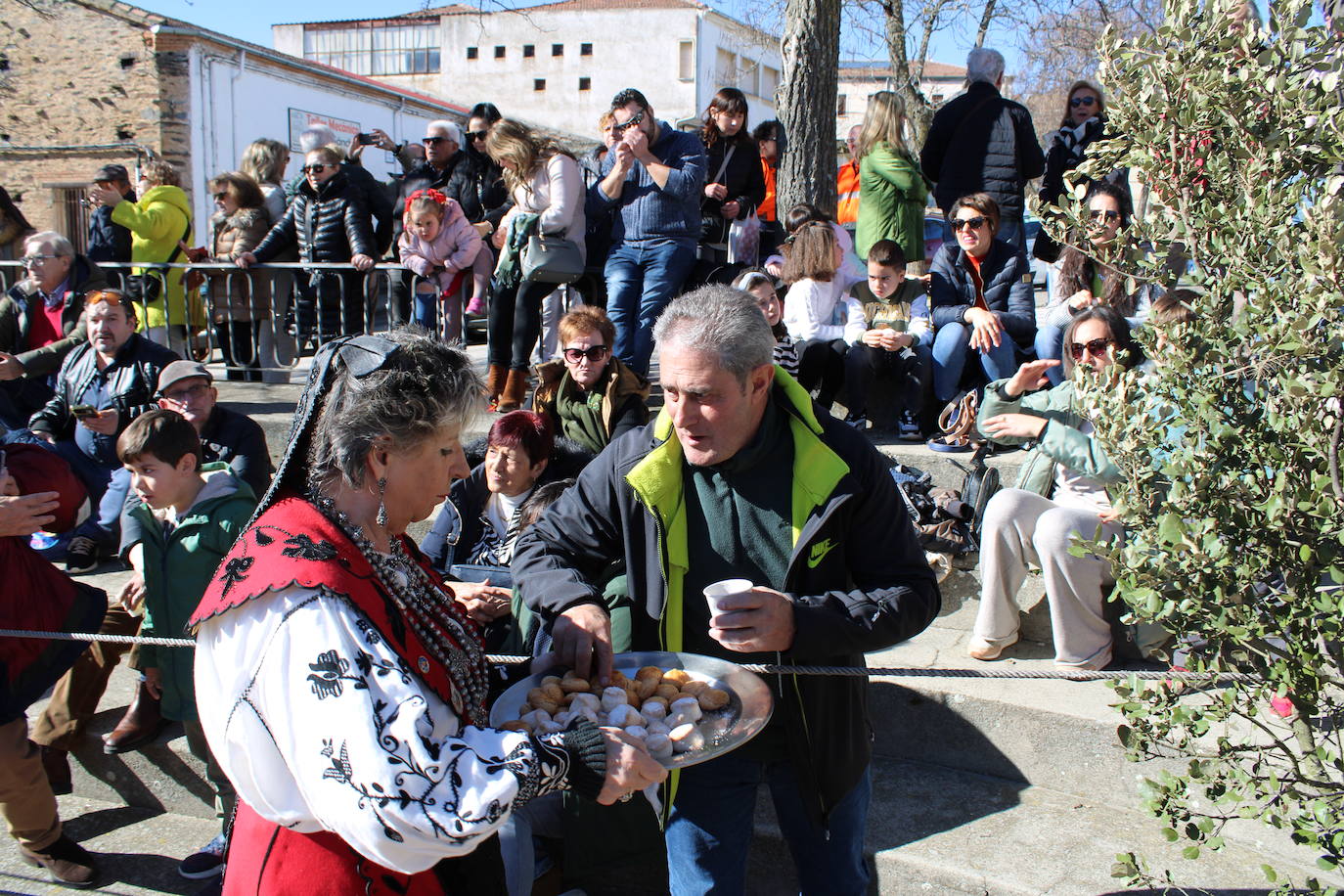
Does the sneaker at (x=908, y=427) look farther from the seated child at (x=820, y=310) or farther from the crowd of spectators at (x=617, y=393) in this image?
the seated child at (x=820, y=310)

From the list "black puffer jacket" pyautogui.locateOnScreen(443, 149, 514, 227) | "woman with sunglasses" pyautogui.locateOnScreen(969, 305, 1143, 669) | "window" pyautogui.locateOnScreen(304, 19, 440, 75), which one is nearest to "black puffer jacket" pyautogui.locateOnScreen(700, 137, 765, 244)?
"black puffer jacket" pyautogui.locateOnScreen(443, 149, 514, 227)

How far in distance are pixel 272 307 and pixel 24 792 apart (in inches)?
195

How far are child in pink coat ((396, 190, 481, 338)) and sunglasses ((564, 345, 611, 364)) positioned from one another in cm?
223

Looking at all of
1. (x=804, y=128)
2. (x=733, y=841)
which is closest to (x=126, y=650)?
(x=733, y=841)

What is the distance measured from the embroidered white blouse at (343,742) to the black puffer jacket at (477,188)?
6.50 m

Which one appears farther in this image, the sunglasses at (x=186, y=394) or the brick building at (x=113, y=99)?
the brick building at (x=113, y=99)

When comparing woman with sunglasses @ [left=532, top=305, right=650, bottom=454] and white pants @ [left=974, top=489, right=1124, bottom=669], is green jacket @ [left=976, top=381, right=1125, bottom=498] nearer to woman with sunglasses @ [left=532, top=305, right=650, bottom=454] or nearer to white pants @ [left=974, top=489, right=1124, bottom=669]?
white pants @ [left=974, top=489, right=1124, bottom=669]

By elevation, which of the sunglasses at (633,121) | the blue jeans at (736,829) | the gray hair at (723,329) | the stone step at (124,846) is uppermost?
the sunglasses at (633,121)

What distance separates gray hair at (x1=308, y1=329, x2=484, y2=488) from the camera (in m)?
1.79

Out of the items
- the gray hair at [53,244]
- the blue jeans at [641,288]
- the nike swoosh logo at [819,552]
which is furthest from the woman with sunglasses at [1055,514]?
the gray hair at [53,244]

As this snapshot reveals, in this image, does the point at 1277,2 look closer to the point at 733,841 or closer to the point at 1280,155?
the point at 1280,155

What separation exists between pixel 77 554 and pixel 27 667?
2.43 metres

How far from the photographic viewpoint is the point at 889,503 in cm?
243

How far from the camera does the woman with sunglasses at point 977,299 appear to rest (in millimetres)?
5559
